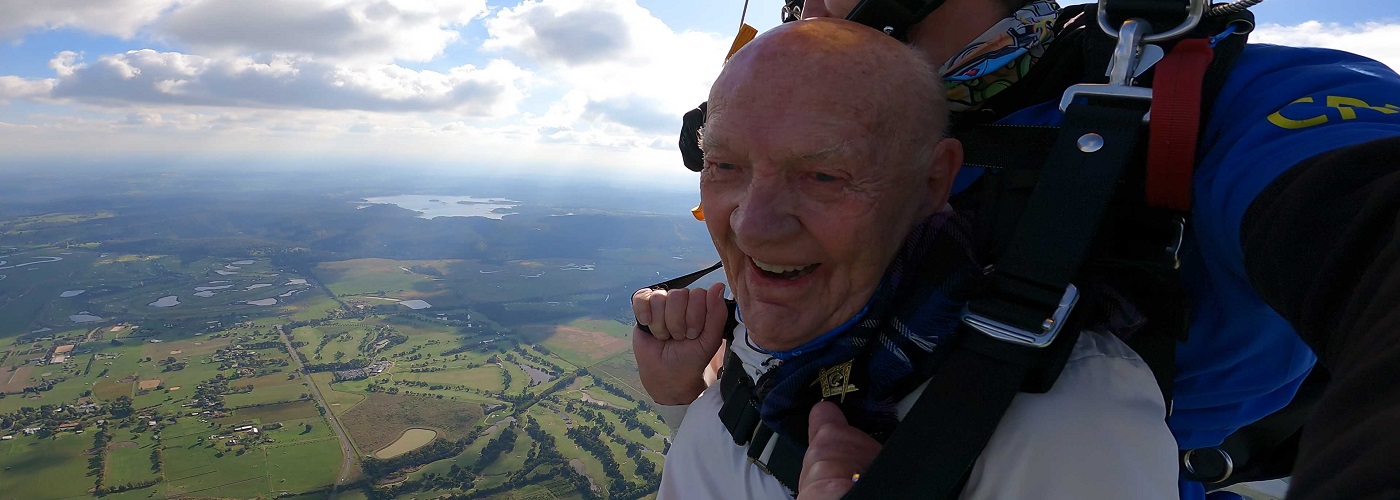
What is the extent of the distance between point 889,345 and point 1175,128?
486mm

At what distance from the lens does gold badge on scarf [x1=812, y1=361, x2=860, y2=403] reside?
1122 mm

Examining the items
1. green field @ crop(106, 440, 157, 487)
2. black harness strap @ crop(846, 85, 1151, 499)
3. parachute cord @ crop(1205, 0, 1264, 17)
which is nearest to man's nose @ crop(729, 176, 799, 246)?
black harness strap @ crop(846, 85, 1151, 499)

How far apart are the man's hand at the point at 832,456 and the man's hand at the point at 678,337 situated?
0.56 m

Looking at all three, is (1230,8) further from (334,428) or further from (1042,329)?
(334,428)

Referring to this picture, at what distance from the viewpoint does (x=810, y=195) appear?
115 centimetres

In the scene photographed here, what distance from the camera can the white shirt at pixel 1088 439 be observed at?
31.6 inches

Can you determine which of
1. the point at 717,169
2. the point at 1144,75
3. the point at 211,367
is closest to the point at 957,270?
the point at 1144,75

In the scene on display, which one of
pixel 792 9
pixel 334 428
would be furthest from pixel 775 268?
pixel 334 428

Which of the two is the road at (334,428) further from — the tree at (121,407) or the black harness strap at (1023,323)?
the black harness strap at (1023,323)

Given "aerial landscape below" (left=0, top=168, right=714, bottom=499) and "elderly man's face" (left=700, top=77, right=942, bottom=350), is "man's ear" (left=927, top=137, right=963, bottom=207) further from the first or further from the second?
"aerial landscape below" (left=0, top=168, right=714, bottom=499)

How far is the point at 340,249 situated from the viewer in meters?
54.2

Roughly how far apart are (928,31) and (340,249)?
6121 centimetres

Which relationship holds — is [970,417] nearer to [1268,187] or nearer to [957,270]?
[957,270]

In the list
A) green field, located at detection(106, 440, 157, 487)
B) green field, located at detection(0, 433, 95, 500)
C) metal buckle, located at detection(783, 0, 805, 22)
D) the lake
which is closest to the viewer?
metal buckle, located at detection(783, 0, 805, 22)
